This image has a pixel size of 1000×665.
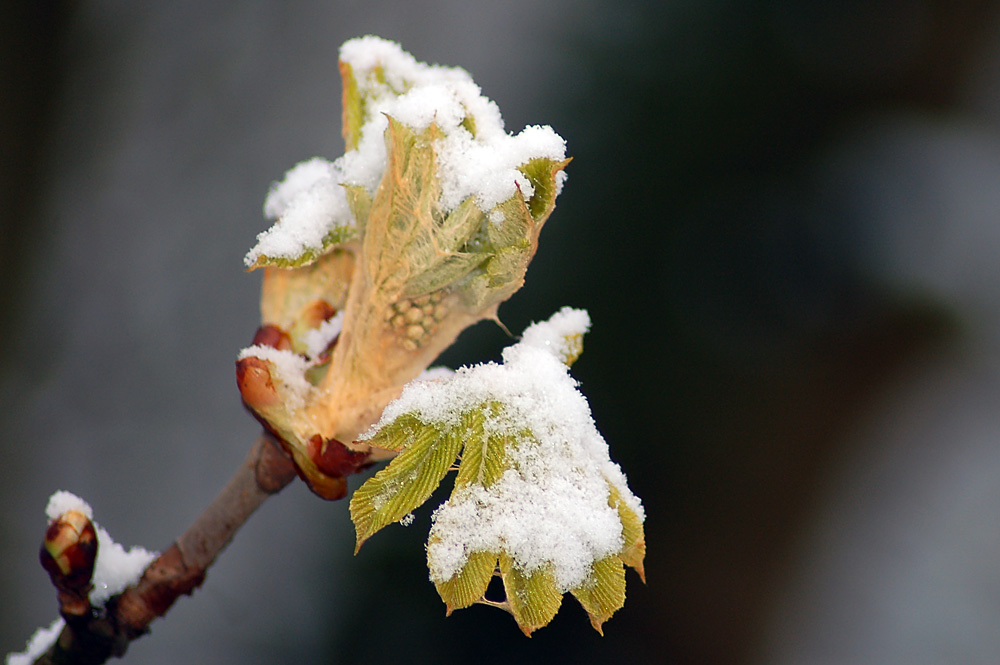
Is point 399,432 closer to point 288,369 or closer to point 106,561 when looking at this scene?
point 288,369

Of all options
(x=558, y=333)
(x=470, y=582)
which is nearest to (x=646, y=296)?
(x=558, y=333)

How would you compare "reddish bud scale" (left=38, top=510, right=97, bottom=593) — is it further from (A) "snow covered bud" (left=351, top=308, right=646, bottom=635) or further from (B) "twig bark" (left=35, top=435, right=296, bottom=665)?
(A) "snow covered bud" (left=351, top=308, right=646, bottom=635)

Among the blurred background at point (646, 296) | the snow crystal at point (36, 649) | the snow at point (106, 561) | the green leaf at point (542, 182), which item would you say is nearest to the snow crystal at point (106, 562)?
the snow at point (106, 561)

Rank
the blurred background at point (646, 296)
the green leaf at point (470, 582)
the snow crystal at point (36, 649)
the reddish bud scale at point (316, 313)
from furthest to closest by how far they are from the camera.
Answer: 1. the blurred background at point (646, 296)
2. the snow crystal at point (36, 649)
3. the reddish bud scale at point (316, 313)
4. the green leaf at point (470, 582)

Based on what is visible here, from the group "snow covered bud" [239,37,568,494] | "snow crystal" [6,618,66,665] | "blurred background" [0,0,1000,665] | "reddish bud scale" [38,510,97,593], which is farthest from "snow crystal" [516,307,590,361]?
"blurred background" [0,0,1000,665]

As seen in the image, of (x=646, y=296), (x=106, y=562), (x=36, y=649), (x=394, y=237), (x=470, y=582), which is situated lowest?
(x=36, y=649)

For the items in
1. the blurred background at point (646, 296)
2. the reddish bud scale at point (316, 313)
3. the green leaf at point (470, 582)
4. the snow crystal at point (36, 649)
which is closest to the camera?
the green leaf at point (470, 582)

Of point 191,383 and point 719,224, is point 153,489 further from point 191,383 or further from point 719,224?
point 719,224

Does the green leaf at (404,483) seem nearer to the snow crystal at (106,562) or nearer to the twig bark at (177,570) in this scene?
the twig bark at (177,570)
